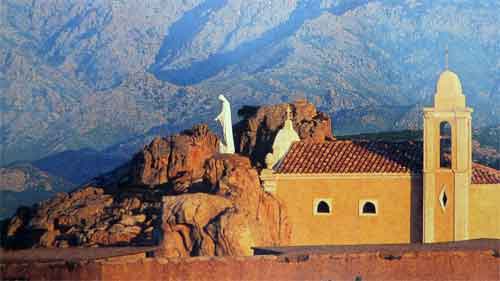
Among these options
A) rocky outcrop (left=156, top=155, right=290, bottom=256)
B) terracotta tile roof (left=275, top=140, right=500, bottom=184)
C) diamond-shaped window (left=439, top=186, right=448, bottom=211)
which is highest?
terracotta tile roof (left=275, top=140, right=500, bottom=184)

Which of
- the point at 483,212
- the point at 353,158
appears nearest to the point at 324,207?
the point at 353,158

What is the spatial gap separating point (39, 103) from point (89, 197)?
7255cm

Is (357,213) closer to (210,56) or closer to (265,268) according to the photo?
(265,268)

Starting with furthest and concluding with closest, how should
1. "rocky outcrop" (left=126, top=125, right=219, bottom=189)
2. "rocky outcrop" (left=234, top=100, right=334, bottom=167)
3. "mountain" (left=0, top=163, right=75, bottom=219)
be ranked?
"mountain" (left=0, top=163, right=75, bottom=219) → "rocky outcrop" (left=234, top=100, right=334, bottom=167) → "rocky outcrop" (left=126, top=125, right=219, bottom=189)

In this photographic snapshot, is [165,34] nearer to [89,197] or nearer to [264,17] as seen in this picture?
[264,17]

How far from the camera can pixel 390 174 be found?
57000 millimetres

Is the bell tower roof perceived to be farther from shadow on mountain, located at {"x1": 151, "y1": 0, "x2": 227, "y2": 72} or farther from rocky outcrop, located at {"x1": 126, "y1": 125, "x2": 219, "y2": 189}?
shadow on mountain, located at {"x1": 151, "y1": 0, "x2": 227, "y2": 72}

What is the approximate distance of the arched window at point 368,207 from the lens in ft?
187

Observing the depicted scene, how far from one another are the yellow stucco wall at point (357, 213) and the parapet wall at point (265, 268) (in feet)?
29.8

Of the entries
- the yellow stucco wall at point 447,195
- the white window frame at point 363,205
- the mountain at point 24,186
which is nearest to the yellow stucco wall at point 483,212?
the yellow stucco wall at point 447,195

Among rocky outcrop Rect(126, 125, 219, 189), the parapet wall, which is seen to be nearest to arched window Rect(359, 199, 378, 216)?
rocky outcrop Rect(126, 125, 219, 189)

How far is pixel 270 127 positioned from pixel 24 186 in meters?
49.0

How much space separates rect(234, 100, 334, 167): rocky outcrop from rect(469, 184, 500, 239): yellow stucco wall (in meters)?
11.8

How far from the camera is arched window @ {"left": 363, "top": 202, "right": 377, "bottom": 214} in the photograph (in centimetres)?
5709
